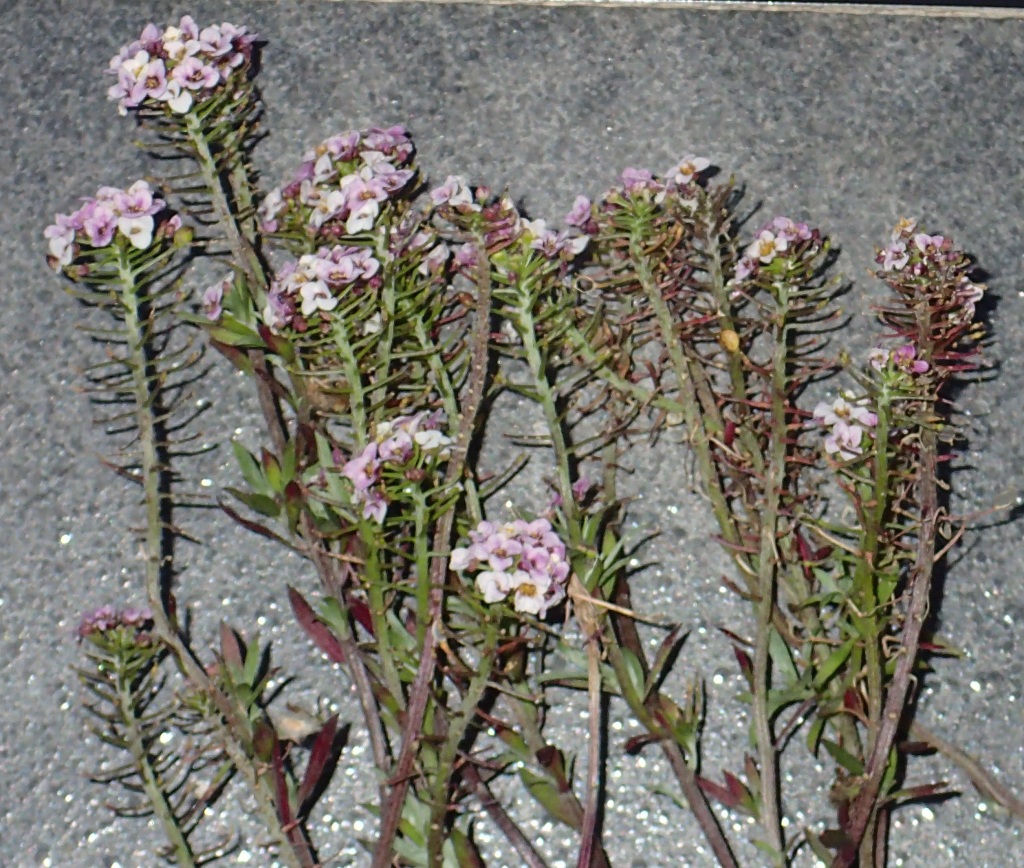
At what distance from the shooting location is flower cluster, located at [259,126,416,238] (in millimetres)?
650

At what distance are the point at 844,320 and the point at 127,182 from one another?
457 millimetres

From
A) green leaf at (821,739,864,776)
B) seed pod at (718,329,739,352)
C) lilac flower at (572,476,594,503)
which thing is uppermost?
seed pod at (718,329,739,352)

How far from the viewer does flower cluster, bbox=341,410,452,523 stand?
581 millimetres

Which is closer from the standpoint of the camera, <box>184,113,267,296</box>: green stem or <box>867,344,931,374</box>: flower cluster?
<box>867,344,931,374</box>: flower cluster

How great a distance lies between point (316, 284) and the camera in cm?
63

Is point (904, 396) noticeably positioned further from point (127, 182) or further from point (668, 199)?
point (127, 182)

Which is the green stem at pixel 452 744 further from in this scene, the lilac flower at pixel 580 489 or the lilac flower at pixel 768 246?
the lilac flower at pixel 768 246

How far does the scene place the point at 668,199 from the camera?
25.7 inches

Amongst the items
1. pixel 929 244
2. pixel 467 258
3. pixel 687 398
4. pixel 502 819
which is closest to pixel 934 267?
pixel 929 244

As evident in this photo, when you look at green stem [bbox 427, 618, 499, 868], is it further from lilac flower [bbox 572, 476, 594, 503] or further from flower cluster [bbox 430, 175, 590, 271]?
flower cluster [bbox 430, 175, 590, 271]

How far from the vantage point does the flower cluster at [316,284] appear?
0.63 meters

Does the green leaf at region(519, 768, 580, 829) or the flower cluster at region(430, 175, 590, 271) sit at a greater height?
the flower cluster at region(430, 175, 590, 271)

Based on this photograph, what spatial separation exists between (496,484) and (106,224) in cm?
26

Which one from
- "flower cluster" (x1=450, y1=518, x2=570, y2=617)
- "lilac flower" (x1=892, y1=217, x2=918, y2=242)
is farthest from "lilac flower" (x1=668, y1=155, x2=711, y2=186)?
"flower cluster" (x1=450, y1=518, x2=570, y2=617)
